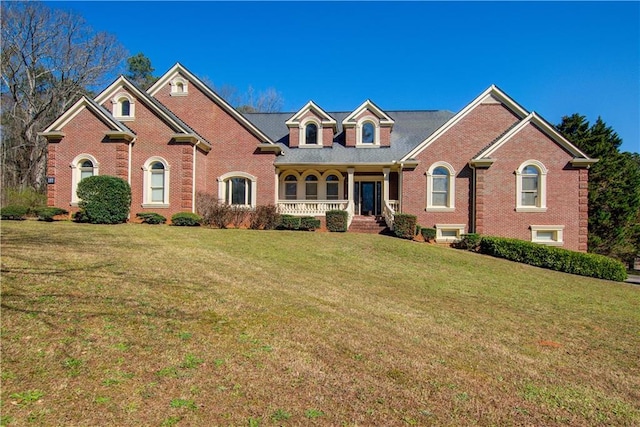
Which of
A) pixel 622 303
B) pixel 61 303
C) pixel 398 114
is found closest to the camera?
pixel 61 303

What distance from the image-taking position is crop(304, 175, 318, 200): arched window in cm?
2348

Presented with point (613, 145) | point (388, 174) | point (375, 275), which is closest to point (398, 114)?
point (388, 174)

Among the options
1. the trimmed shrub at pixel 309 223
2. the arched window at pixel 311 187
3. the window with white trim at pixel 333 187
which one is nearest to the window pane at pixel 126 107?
the arched window at pixel 311 187

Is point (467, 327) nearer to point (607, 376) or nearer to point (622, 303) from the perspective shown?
point (607, 376)

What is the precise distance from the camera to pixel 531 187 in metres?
19.3

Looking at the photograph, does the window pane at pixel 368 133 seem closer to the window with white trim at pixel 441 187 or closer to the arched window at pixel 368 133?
the arched window at pixel 368 133

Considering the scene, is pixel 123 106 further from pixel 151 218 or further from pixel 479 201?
pixel 479 201

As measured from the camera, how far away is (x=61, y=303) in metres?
5.71

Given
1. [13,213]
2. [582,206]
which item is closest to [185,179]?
[13,213]

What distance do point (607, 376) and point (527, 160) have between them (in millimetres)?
16359

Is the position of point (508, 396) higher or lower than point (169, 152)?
lower

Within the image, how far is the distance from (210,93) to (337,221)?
421 inches

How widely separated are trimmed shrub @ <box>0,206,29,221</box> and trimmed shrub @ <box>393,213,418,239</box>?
18.0 meters

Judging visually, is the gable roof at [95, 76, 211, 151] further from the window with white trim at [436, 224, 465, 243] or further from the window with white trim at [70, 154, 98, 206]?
the window with white trim at [436, 224, 465, 243]
